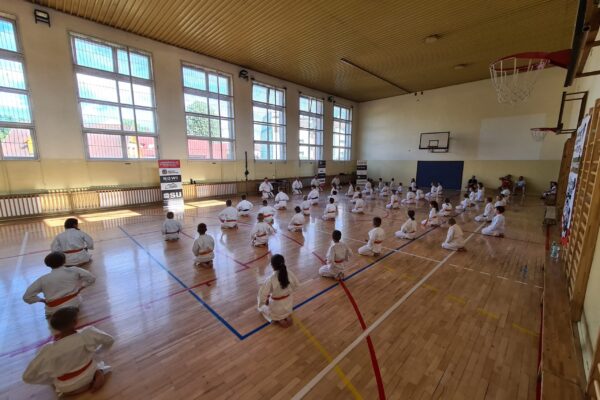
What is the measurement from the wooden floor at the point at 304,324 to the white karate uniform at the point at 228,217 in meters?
1.63

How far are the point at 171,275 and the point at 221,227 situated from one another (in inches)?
132

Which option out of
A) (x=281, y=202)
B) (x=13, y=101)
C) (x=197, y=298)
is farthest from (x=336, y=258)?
(x=13, y=101)

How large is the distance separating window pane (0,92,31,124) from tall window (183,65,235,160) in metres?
5.50

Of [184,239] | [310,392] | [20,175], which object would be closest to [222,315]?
[310,392]

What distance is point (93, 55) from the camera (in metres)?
9.97

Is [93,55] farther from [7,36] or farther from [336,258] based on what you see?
[336,258]

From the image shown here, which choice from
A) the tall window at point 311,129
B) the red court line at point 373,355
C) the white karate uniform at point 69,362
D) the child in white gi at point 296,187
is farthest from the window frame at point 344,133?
the white karate uniform at point 69,362

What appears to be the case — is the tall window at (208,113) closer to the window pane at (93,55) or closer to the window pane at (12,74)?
the window pane at (93,55)

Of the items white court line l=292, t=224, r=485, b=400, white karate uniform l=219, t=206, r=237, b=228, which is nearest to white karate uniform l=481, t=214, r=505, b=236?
white court line l=292, t=224, r=485, b=400

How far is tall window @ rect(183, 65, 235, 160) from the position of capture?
12.7 meters

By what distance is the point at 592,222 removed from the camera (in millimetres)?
3066

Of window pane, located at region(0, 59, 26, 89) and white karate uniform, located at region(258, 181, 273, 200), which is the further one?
white karate uniform, located at region(258, 181, 273, 200)

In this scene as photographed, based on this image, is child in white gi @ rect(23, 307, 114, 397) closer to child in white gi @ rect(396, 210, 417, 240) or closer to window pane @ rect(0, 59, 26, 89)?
child in white gi @ rect(396, 210, 417, 240)

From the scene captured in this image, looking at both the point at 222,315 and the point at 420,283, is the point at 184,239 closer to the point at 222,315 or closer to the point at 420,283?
the point at 222,315
